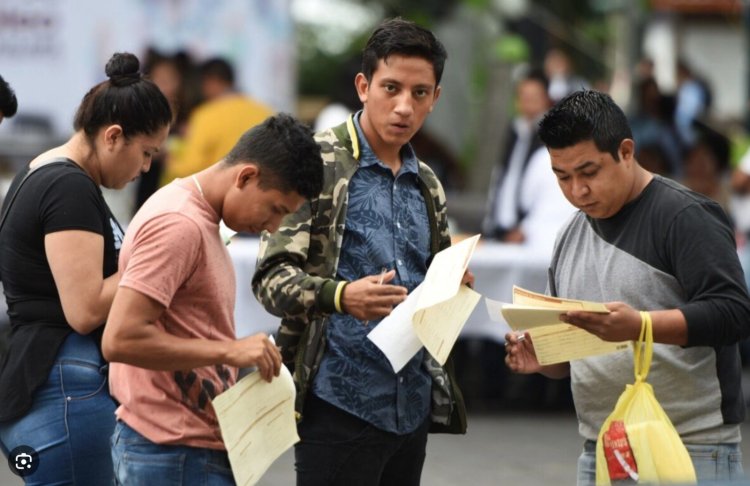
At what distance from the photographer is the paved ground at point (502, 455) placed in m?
7.48

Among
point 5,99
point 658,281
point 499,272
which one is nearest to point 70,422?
point 5,99

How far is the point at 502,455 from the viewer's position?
8133 mm

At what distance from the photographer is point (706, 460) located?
374cm

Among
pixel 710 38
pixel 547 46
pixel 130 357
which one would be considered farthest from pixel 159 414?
pixel 710 38

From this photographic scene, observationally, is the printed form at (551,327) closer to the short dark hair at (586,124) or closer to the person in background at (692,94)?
the short dark hair at (586,124)

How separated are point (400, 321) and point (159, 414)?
0.68m

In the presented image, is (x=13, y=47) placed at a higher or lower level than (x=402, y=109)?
lower

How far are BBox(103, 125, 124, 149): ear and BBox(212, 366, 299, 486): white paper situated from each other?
0.81m

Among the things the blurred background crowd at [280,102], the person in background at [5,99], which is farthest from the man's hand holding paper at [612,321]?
the blurred background crowd at [280,102]

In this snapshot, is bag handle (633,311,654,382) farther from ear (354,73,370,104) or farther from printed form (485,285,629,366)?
ear (354,73,370,104)

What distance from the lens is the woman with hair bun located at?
3.77 m

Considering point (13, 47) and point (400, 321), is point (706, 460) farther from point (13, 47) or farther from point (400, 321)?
point (13, 47)

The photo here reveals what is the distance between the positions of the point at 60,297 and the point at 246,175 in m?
0.67

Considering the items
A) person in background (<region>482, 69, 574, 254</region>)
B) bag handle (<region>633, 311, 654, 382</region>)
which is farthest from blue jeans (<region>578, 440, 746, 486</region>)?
person in background (<region>482, 69, 574, 254</region>)
